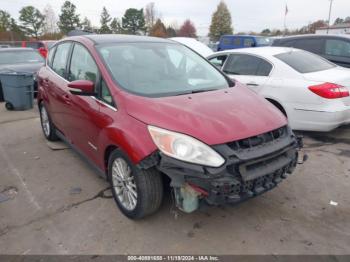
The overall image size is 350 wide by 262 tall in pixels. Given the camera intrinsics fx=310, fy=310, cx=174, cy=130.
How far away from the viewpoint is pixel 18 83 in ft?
24.8

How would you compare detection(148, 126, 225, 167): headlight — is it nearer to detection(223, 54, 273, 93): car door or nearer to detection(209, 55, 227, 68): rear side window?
detection(223, 54, 273, 93): car door

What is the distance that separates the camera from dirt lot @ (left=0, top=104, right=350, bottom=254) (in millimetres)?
2668

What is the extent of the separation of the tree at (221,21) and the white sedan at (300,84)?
63127mm

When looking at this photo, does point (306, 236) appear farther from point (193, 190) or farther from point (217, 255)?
point (193, 190)

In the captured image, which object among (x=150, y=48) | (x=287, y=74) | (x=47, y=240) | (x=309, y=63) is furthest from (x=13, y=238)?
(x=309, y=63)

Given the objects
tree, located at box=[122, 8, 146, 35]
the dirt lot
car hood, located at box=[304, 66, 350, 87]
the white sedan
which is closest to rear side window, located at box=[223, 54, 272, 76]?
the white sedan

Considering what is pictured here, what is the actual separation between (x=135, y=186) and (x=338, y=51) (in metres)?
6.28

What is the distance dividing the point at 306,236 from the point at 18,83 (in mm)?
7234

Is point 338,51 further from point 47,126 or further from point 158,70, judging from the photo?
point 47,126

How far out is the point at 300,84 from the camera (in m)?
4.76

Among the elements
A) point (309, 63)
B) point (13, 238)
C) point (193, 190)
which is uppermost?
point (309, 63)

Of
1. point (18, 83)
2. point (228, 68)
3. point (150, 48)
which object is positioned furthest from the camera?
point (18, 83)

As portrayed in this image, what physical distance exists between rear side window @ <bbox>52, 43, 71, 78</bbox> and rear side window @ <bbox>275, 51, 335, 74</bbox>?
11.1ft

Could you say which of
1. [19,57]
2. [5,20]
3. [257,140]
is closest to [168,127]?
[257,140]
